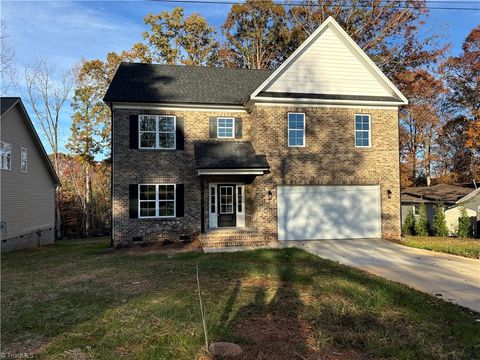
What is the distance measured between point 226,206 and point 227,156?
8.23 ft

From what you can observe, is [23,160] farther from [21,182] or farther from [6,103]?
[6,103]

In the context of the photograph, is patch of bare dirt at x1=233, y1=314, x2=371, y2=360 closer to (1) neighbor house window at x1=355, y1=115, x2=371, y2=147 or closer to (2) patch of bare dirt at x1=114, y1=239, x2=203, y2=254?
(2) patch of bare dirt at x1=114, y1=239, x2=203, y2=254

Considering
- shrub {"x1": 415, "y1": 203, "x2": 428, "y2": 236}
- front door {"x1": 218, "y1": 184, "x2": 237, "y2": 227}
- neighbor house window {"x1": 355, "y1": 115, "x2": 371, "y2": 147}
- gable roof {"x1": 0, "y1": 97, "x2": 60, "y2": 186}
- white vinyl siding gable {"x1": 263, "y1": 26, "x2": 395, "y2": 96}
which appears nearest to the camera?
white vinyl siding gable {"x1": 263, "y1": 26, "x2": 395, "y2": 96}

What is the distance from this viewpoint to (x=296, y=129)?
15.3 meters

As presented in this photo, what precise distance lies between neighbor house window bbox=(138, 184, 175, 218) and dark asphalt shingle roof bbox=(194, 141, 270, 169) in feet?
6.34

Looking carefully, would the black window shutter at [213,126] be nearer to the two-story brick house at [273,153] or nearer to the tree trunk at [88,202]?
the two-story brick house at [273,153]

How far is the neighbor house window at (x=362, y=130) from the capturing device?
15759mm

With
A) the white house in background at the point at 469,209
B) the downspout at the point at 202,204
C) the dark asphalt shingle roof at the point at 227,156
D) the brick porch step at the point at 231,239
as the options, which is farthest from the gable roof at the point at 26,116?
the white house in background at the point at 469,209

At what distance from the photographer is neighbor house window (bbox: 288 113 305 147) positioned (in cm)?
1527

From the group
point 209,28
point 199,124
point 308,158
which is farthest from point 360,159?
point 209,28

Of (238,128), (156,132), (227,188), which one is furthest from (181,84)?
(227,188)

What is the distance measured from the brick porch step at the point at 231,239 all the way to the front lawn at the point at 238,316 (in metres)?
4.55

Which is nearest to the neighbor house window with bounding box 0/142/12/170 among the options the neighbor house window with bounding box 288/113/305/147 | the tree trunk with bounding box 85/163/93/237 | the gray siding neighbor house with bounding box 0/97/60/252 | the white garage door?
the gray siding neighbor house with bounding box 0/97/60/252

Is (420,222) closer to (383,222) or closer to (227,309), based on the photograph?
(383,222)
